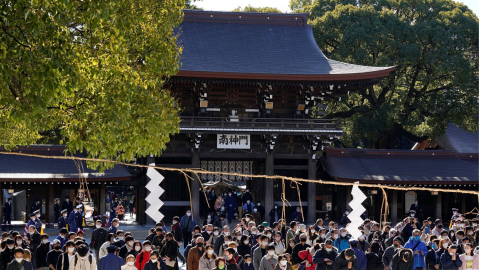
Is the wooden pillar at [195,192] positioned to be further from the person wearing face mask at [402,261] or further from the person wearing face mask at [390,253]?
the person wearing face mask at [402,261]

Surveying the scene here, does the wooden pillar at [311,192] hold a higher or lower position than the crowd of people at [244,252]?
lower

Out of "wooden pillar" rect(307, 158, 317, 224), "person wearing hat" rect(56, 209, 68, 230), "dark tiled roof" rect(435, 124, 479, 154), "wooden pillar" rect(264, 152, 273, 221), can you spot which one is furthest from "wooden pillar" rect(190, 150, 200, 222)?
"dark tiled roof" rect(435, 124, 479, 154)

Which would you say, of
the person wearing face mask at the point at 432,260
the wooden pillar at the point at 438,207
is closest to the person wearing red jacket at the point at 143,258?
the person wearing face mask at the point at 432,260

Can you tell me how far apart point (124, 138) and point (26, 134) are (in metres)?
5.36

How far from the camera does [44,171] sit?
26.4 m

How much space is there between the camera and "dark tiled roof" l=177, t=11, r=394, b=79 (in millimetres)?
28250

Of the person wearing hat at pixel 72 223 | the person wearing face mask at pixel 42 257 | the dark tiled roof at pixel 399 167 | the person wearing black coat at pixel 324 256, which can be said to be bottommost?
the dark tiled roof at pixel 399 167

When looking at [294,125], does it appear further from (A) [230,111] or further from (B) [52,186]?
(B) [52,186]

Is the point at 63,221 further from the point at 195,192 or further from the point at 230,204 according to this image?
the point at 230,204

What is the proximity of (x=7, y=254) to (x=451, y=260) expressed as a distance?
32.4 ft

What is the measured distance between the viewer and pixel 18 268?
12.9m

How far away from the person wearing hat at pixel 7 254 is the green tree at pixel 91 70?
2451 millimetres

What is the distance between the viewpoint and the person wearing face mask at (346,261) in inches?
528

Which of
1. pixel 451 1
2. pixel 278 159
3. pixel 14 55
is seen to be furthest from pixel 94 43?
pixel 451 1
